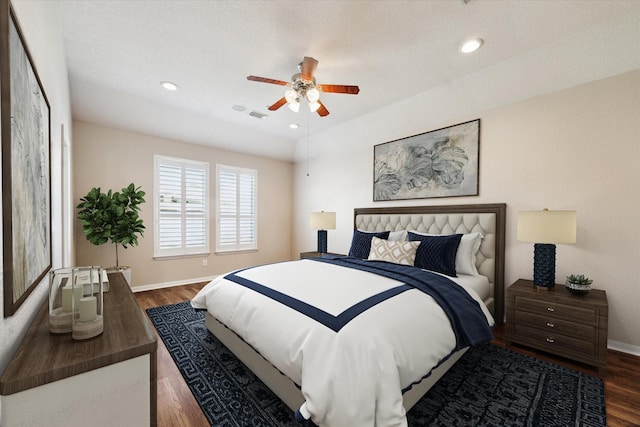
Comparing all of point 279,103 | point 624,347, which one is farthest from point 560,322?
point 279,103

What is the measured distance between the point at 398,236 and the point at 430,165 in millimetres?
1050

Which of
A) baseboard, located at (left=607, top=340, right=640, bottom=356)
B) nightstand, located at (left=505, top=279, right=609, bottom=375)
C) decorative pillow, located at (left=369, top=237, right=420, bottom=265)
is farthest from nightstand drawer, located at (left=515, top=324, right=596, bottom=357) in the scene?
decorative pillow, located at (left=369, top=237, right=420, bottom=265)

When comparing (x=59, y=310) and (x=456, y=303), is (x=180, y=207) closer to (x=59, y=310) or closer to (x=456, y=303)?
(x=59, y=310)

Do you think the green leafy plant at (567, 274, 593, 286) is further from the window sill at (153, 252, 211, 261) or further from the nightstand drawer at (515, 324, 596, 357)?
the window sill at (153, 252, 211, 261)

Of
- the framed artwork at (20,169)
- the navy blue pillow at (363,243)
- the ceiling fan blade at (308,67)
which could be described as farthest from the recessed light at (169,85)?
the navy blue pillow at (363,243)

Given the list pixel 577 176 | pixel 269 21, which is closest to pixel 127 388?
pixel 269 21

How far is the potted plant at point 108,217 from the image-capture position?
347 cm

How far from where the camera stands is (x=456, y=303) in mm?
1963

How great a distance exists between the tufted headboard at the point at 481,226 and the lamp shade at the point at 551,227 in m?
0.57

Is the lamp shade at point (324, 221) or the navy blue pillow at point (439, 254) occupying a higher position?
the lamp shade at point (324, 221)

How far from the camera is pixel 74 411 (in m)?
0.85

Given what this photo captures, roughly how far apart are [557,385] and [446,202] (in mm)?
2038

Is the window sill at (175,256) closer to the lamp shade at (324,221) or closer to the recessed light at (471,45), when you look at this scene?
the lamp shade at (324,221)

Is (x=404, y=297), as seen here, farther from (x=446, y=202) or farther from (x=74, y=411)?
(x=446, y=202)
